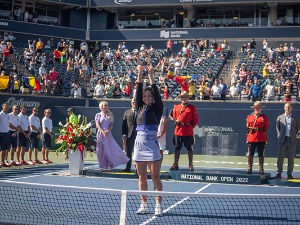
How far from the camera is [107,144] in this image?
1544 cm

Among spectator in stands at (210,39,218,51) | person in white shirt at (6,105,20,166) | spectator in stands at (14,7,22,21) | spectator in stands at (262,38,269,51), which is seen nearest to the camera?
person in white shirt at (6,105,20,166)

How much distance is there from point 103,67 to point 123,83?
5153 mm

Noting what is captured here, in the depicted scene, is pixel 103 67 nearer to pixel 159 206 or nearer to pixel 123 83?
pixel 123 83

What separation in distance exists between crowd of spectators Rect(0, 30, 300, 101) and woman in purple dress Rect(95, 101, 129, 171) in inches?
475

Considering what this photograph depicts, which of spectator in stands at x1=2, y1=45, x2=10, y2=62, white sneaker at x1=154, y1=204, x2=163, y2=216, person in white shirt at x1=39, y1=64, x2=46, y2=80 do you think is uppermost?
spectator in stands at x1=2, y1=45, x2=10, y2=62

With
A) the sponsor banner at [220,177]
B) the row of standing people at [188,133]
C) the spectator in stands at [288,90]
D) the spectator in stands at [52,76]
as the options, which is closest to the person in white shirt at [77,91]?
the spectator in stands at [52,76]

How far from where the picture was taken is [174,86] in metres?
31.9

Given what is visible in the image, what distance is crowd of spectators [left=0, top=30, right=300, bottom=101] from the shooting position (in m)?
28.8

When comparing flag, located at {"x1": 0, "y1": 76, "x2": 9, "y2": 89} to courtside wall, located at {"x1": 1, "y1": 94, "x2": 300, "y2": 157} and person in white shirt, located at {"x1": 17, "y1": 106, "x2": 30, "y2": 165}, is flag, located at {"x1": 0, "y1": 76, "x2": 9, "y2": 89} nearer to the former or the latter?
courtside wall, located at {"x1": 1, "y1": 94, "x2": 300, "y2": 157}

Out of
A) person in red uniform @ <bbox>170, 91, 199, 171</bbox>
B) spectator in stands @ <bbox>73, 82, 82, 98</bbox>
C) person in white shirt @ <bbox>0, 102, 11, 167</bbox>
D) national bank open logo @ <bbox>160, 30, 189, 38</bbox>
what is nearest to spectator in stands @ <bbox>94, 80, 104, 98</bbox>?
spectator in stands @ <bbox>73, 82, 82, 98</bbox>

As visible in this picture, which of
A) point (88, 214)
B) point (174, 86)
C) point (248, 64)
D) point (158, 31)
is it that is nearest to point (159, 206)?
point (88, 214)

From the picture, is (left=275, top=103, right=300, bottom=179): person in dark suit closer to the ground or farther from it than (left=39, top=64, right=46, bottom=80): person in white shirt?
closer to the ground

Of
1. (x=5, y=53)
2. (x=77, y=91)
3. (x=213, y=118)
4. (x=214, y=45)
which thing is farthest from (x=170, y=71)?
(x=5, y=53)

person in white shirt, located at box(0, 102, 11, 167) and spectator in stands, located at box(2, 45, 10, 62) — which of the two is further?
spectator in stands, located at box(2, 45, 10, 62)
